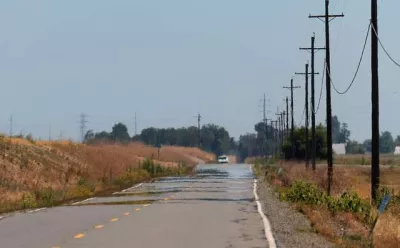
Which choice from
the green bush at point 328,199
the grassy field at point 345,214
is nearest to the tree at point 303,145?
the grassy field at point 345,214

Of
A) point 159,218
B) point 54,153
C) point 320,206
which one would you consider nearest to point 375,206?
point 320,206

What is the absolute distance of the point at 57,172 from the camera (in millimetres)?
55312

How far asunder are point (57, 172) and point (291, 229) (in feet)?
120

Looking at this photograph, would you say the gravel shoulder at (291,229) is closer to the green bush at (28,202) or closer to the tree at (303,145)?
the green bush at (28,202)

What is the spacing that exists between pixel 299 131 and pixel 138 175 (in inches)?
1450

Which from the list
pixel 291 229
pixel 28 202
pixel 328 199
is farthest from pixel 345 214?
pixel 28 202

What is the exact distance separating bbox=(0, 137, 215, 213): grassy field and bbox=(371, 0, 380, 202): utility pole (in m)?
13.1

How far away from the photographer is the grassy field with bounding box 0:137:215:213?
37309 mm

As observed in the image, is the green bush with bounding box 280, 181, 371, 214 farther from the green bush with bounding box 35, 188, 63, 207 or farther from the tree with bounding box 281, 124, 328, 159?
the tree with bounding box 281, 124, 328, 159

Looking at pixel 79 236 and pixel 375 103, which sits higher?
pixel 375 103

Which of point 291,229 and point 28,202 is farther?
point 28,202

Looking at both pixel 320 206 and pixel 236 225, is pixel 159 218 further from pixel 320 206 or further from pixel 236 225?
pixel 320 206

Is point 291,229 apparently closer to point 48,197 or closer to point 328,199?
point 328,199

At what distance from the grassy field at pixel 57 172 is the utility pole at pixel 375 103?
13.1 meters
